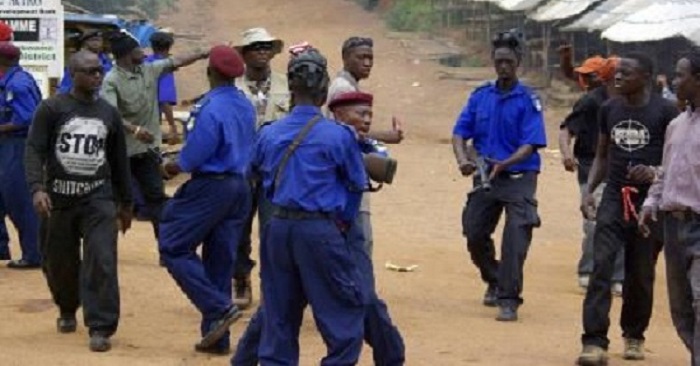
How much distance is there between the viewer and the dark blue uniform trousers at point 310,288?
740 centimetres

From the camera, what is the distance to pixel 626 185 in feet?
30.0

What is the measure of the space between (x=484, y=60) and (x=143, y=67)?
22.4 m

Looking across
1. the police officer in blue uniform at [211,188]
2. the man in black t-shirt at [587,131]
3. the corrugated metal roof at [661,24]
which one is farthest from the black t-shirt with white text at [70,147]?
the corrugated metal roof at [661,24]

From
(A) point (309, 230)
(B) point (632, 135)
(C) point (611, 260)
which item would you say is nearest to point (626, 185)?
(B) point (632, 135)

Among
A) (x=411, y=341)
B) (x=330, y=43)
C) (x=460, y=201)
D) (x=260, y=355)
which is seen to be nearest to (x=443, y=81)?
(x=330, y=43)

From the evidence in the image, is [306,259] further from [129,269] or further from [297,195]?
[129,269]

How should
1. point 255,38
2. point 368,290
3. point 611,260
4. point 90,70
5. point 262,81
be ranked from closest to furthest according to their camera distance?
1. point 368,290
2. point 611,260
3. point 90,70
4. point 255,38
5. point 262,81

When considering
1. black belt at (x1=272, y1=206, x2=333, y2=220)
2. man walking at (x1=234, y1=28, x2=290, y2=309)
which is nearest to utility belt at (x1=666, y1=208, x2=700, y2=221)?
black belt at (x1=272, y1=206, x2=333, y2=220)

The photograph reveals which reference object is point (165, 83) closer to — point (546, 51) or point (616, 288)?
point (616, 288)

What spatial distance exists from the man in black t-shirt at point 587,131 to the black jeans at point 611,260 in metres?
2.27

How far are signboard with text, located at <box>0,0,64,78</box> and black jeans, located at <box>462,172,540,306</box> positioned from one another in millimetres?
5861

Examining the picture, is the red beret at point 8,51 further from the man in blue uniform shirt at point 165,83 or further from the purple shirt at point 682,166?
the purple shirt at point 682,166

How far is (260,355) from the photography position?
7.55 m

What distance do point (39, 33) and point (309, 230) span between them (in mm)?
9051
